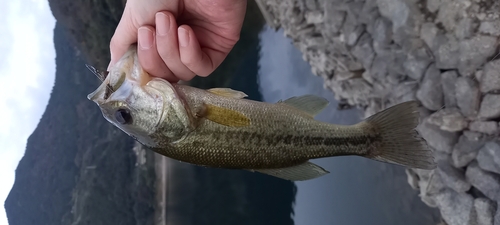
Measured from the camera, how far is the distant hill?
5.73 meters

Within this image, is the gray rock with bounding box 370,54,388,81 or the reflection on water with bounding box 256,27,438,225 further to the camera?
the reflection on water with bounding box 256,27,438,225

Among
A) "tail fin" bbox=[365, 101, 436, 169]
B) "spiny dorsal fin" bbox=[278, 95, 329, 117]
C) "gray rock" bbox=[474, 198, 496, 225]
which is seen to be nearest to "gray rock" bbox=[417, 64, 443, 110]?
"gray rock" bbox=[474, 198, 496, 225]

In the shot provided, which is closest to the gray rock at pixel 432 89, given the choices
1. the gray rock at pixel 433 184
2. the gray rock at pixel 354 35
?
the gray rock at pixel 433 184

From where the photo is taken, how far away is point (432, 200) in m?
2.97

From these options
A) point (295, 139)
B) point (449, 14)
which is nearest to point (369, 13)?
point (449, 14)

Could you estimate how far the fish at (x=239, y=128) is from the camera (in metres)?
1.24

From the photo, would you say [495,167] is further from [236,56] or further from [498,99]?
[236,56]

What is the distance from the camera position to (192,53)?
1.30m

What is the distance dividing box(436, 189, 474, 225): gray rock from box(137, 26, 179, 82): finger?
222cm

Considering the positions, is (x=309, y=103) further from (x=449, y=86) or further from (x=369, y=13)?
(x=369, y=13)

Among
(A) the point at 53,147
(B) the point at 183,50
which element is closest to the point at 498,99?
(B) the point at 183,50

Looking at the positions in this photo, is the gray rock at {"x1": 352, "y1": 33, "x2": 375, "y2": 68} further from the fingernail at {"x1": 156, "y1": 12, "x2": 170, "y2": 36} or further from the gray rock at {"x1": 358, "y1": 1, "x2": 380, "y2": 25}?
the fingernail at {"x1": 156, "y1": 12, "x2": 170, "y2": 36}

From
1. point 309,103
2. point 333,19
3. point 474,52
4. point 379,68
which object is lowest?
point 309,103

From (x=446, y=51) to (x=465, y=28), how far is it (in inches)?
8.6
